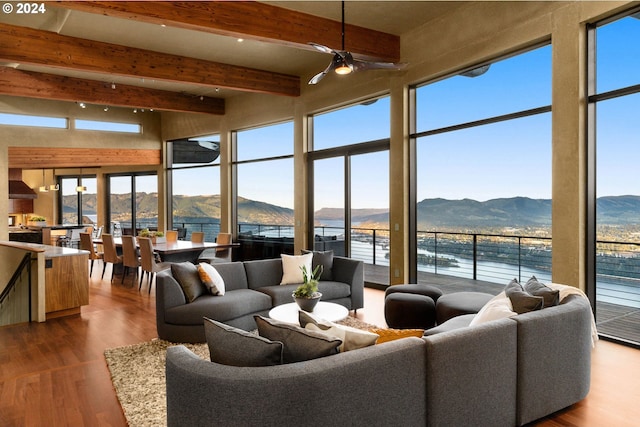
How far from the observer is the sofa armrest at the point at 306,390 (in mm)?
1867

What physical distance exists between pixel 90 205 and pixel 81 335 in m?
10.9

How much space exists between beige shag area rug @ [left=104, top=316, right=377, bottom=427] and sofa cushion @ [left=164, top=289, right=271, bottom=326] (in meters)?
0.28

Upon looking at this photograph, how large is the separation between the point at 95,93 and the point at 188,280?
20.4 feet

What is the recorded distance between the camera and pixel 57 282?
18.4ft

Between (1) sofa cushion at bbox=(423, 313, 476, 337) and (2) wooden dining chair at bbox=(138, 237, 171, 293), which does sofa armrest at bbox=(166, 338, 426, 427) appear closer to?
(1) sofa cushion at bbox=(423, 313, 476, 337)

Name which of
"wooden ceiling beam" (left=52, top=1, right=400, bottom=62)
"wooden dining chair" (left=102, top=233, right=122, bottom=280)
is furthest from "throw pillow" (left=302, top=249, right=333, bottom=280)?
"wooden dining chair" (left=102, top=233, right=122, bottom=280)

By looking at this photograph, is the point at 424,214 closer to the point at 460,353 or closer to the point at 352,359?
the point at 460,353

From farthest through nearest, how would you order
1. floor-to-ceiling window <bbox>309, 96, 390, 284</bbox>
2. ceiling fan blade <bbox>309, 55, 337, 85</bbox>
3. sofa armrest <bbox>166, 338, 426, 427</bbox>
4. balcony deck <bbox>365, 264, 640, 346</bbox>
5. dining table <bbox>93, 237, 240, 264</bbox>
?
floor-to-ceiling window <bbox>309, 96, 390, 284</bbox> < dining table <bbox>93, 237, 240, 264</bbox> < balcony deck <bbox>365, 264, 640, 346</bbox> < ceiling fan blade <bbox>309, 55, 337, 85</bbox> < sofa armrest <bbox>166, 338, 426, 427</bbox>

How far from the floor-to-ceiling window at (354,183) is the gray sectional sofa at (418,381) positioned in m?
4.69

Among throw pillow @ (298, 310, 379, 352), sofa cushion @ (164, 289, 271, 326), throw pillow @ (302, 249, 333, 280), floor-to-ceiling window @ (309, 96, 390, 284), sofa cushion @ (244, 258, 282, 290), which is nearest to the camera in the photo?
throw pillow @ (298, 310, 379, 352)

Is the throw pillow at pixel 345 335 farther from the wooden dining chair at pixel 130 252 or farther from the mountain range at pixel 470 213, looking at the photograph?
the wooden dining chair at pixel 130 252

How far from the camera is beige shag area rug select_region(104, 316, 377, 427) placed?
2883 millimetres

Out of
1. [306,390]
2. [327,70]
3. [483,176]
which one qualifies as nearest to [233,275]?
[327,70]

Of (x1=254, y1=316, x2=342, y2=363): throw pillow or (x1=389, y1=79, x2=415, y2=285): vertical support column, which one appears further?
(x1=389, y1=79, x2=415, y2=285): vertical support column
